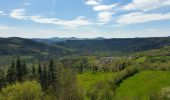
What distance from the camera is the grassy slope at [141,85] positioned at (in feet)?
470

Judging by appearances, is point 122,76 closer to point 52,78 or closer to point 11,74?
point 52,78

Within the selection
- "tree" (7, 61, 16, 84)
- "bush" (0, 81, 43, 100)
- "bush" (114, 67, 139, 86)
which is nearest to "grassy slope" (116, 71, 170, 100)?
"bush" (114, 67, 139, 86)

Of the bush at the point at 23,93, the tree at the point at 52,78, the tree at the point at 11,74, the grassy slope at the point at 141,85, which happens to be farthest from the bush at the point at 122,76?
the bush at the point at 23,93

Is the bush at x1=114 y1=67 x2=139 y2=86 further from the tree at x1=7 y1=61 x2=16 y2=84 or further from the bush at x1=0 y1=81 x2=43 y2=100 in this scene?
the bush at x1=0 y1=81 x2=43 y2=100

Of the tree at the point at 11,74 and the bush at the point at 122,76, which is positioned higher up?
the tree at the point at 11,74

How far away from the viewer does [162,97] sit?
106 m

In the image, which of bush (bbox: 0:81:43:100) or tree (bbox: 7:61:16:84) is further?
tree (bbox: 7:61:16:84)

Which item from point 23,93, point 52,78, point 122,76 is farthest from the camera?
point 122,76

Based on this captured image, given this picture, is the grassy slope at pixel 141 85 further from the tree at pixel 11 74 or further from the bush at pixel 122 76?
the tree at pixel 11 74

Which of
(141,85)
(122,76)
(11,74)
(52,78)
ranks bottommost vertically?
(141,85)

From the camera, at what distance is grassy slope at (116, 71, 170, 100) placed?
5635 inches

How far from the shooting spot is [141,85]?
166625 mm

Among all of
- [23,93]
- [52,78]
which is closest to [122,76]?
[52,78]

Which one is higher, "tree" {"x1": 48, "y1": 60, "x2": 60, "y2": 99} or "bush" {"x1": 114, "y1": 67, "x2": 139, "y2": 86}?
"tree" {"x1": 48, "y1": 60, "x2": 60, "y2": 99}
